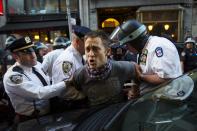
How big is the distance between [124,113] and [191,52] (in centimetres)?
695

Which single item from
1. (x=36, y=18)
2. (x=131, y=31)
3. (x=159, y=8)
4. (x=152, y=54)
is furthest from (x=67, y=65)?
(x=36, y=18)

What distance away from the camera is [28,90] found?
142 inches

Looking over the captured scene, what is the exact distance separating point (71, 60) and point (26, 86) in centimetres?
60


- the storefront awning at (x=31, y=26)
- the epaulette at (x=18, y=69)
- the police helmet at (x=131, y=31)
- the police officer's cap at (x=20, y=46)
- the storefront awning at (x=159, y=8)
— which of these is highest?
the storefront awning at (x=159, y=8)

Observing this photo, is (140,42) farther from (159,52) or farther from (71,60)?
(71,60)

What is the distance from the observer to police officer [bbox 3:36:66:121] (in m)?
3.61

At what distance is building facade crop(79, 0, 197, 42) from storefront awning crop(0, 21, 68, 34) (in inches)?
52.0

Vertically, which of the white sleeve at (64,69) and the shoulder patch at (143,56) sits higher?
the shoulder patch at (143,56)

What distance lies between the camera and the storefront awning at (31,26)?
1935 centimetres

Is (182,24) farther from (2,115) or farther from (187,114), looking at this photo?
(187,114)

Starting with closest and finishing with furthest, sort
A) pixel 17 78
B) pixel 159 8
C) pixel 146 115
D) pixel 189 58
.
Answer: pixel 146 115 → pixel 17 78 → pixel 189 58 → pixel 159 8

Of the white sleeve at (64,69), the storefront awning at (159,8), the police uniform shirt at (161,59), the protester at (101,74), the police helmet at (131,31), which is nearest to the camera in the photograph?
the protester at (101,74)

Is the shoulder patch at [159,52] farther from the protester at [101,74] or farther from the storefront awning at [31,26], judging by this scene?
the storefront awning at [31,26]

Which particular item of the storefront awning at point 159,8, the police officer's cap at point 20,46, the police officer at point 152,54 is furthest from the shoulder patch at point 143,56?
the storefront awning at point 159,8
